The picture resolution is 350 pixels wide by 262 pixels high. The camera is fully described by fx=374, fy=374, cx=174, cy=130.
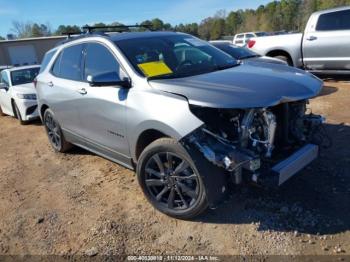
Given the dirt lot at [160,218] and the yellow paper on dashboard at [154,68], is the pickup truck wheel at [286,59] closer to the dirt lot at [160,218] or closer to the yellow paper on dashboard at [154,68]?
the dirt lot at [160,218]

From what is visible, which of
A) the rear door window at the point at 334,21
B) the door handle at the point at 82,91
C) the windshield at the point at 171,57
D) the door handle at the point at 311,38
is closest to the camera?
the windshield at the point at 171,57

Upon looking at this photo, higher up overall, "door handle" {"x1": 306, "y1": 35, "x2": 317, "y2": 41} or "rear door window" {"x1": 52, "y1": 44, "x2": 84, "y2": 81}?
"rear door window" {"x1": 52, "y1": 44, "x2": 84, "y2": 81}

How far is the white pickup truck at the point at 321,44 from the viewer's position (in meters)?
9.03

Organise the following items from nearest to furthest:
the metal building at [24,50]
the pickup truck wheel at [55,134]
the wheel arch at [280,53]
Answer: the pickup truck wheel at [55,134] → the wheel arch at [280,53] → the metal building at [24,50]

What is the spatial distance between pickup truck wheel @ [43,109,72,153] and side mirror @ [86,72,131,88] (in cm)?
213

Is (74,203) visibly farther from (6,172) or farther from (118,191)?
(6,172)

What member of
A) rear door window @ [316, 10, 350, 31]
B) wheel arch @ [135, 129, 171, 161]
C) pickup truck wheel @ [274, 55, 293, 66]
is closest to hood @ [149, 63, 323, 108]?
wheel arch @ [135, 129, 171, 161]

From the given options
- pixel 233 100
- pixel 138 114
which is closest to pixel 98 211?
pixel 138 114

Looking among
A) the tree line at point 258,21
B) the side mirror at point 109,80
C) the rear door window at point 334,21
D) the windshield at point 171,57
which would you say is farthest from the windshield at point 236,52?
the tree line at point 258,21

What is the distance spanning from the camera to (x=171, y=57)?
4.28 m

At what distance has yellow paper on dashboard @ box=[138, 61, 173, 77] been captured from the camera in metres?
3.88

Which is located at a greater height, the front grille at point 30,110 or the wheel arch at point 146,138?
the wheel arch at point 146,138

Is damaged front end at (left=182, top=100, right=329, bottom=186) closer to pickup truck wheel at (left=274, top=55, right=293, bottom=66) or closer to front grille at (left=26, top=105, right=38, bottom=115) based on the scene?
front grille at (left=26, top=105, right=38, bottom=115)

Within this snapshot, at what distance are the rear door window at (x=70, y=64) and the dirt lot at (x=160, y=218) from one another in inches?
53.7
